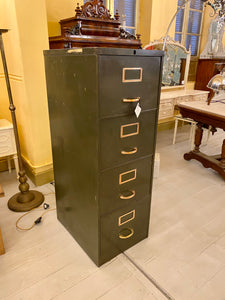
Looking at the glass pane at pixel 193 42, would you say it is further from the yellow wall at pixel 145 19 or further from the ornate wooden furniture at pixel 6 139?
the ornate wooden furniture at pixel 6 139

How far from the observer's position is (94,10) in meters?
2.34

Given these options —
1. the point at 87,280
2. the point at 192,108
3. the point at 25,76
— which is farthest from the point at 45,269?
the point at 192,108

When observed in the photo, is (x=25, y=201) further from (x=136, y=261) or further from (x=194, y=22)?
Result: (x=194, y=22)

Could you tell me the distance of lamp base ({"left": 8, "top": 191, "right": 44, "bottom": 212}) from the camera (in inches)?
82.5

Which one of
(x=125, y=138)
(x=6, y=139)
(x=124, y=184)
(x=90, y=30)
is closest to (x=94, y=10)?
(x=90, y=30)

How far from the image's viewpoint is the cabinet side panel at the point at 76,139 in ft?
3.91

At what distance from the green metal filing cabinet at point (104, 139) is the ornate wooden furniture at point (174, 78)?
7.51 ft

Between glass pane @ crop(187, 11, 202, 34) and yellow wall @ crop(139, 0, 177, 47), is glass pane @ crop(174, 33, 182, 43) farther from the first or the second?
yellow wall @ crop(139, 0, 177, 47)

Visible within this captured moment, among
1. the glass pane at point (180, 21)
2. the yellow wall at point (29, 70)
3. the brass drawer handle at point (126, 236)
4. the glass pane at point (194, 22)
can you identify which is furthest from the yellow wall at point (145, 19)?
the brass drawer handle at point (126, 236)

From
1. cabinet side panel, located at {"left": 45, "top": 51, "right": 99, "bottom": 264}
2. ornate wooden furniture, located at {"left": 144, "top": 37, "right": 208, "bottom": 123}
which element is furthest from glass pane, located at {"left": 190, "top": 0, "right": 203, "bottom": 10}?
cabinet side panel, located at {"left": 45, "top": 51, "right": 99, "bottom": 264}

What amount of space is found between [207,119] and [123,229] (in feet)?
6.02

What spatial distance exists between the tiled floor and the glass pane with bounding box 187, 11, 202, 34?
3520 millimetres

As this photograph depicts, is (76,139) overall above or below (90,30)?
below

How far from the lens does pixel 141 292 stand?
4.52 feet
